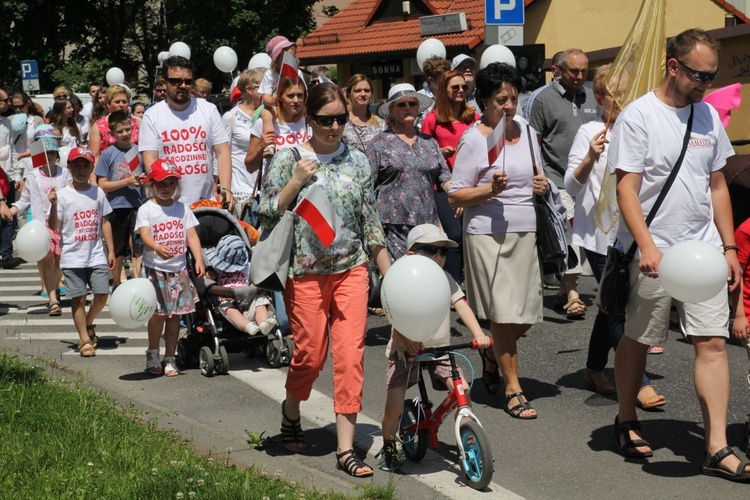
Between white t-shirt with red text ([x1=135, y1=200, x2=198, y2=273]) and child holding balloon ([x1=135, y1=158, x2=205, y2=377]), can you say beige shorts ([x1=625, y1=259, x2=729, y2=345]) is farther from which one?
white t-shirt with red text ([x1=135, y1=200, x2=198, y2=273])

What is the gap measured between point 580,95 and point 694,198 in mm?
5106

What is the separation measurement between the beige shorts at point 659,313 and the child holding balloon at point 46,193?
7.14 m

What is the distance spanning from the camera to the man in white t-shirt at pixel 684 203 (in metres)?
5.73

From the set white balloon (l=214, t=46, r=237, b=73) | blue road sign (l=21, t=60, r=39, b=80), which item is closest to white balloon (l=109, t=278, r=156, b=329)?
white balloon (l=214, t=46, r=237, b=73)

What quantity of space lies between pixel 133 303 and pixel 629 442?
3602 millimetres

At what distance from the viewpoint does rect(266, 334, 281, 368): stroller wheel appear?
28.7ft

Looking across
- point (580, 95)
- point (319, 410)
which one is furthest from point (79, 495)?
point (580, 95)

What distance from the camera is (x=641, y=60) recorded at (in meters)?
6.73

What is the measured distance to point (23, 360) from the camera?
874 cm

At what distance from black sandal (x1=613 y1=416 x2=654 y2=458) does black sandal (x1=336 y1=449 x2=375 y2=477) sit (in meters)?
1.37

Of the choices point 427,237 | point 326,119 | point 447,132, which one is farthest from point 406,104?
point 427,237

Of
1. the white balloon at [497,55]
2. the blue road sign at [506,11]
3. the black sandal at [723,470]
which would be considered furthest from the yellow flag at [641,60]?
the blue road sign at [506,11]

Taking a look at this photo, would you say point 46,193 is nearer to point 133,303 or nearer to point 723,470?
point 133,303

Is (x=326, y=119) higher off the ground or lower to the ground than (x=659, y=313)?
higher
